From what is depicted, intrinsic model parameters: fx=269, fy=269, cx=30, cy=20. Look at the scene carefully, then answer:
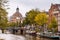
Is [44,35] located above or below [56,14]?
below

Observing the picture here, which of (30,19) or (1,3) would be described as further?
(30,19)

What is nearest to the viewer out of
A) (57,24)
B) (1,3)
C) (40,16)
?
(1,3)

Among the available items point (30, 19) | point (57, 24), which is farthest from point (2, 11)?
point (30, 19)

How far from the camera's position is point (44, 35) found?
287 feet

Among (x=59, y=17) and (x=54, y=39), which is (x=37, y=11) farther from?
(x=54, y=39)

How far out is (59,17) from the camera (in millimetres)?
100875

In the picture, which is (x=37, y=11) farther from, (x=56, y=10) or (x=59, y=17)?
(x=59, y=17)

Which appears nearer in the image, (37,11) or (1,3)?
(1,3)

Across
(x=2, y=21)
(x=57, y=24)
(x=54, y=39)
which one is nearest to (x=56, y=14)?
(x=57, y=24)

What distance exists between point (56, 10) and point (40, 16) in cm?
923

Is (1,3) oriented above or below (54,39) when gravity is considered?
above

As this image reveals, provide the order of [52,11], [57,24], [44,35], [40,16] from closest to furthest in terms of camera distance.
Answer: [44,35] < [57,24] < [40,16] < [52,11]

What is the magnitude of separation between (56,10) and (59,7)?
2.03 metres

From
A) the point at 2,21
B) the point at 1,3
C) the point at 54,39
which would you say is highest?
the point at 1,3
